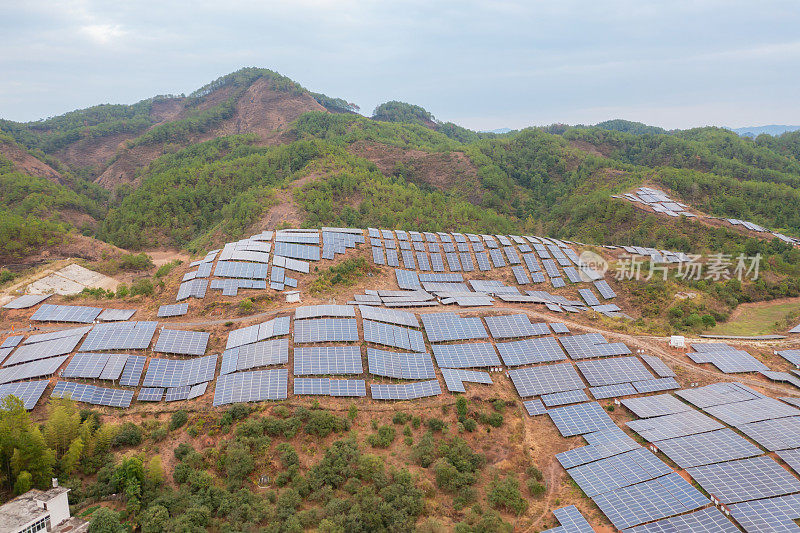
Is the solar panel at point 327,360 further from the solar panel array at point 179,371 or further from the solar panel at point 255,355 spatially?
the solar panel array at point 179,371

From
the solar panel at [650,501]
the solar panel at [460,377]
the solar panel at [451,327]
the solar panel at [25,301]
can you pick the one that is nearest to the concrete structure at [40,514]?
the solar panel at [25,301]

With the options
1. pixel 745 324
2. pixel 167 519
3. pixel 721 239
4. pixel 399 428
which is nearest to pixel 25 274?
pixel 167 519

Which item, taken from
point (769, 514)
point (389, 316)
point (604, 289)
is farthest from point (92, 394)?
point (604, 289)

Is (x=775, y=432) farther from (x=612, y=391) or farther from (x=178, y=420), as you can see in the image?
(x=178, y=420)

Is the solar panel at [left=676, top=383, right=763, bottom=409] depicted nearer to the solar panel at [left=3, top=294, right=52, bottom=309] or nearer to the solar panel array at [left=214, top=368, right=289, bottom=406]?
the solar panel array at [left=214, top=368, right=289, bottom=406]

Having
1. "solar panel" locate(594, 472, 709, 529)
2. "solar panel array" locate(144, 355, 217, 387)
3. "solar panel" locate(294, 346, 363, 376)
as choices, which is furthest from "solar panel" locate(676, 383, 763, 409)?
"solar panel array" locate(144, 355, 217, 387)
